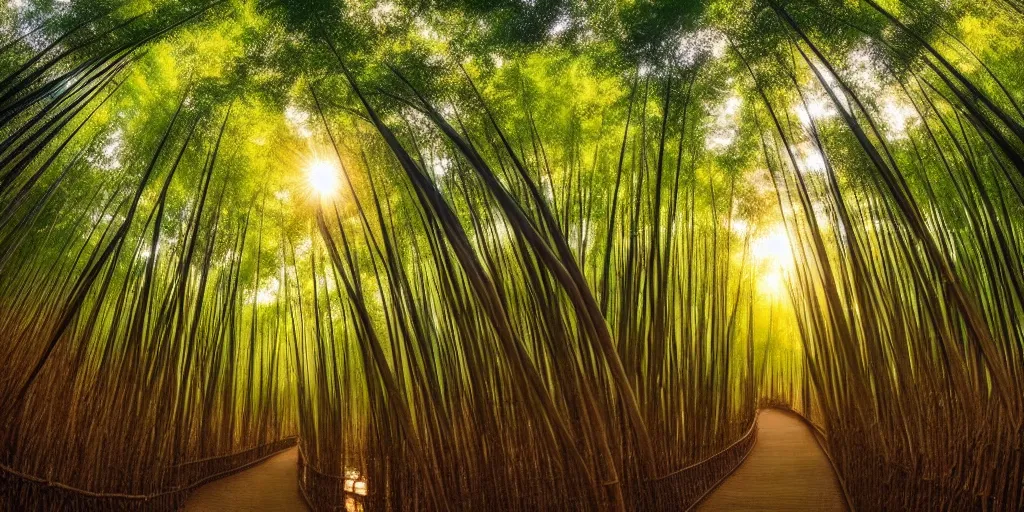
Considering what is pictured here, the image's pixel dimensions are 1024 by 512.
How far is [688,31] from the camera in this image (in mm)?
3852

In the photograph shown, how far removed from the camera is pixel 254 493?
19.4 feet

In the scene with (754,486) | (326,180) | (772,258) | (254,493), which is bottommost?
(754,486)

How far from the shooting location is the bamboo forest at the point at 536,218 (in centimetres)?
300

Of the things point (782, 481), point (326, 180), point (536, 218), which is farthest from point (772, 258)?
point (326, 180)

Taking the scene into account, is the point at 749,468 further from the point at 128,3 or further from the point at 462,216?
the point at 128,3

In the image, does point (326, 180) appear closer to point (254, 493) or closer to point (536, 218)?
point (536, 218)

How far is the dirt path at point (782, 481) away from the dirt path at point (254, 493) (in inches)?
162

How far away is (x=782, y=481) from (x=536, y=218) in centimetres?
365

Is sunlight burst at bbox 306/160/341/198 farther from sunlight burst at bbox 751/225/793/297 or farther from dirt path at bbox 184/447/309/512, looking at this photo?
sunlight burst at bbox 751/225/793/297

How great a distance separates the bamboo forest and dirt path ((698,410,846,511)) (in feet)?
0.21

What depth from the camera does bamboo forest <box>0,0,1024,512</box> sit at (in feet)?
9.84

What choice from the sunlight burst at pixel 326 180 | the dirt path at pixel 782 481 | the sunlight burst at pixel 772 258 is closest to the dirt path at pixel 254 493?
the sunlight burst at pixel 326 180

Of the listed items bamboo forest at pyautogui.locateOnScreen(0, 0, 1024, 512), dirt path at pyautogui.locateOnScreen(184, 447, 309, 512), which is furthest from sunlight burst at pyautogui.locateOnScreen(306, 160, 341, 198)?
dirt path at pyautogui.locateOnScreen(184, 447, 309, 512)

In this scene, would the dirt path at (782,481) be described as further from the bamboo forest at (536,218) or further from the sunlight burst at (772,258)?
the sunlight burst at (772,258)
